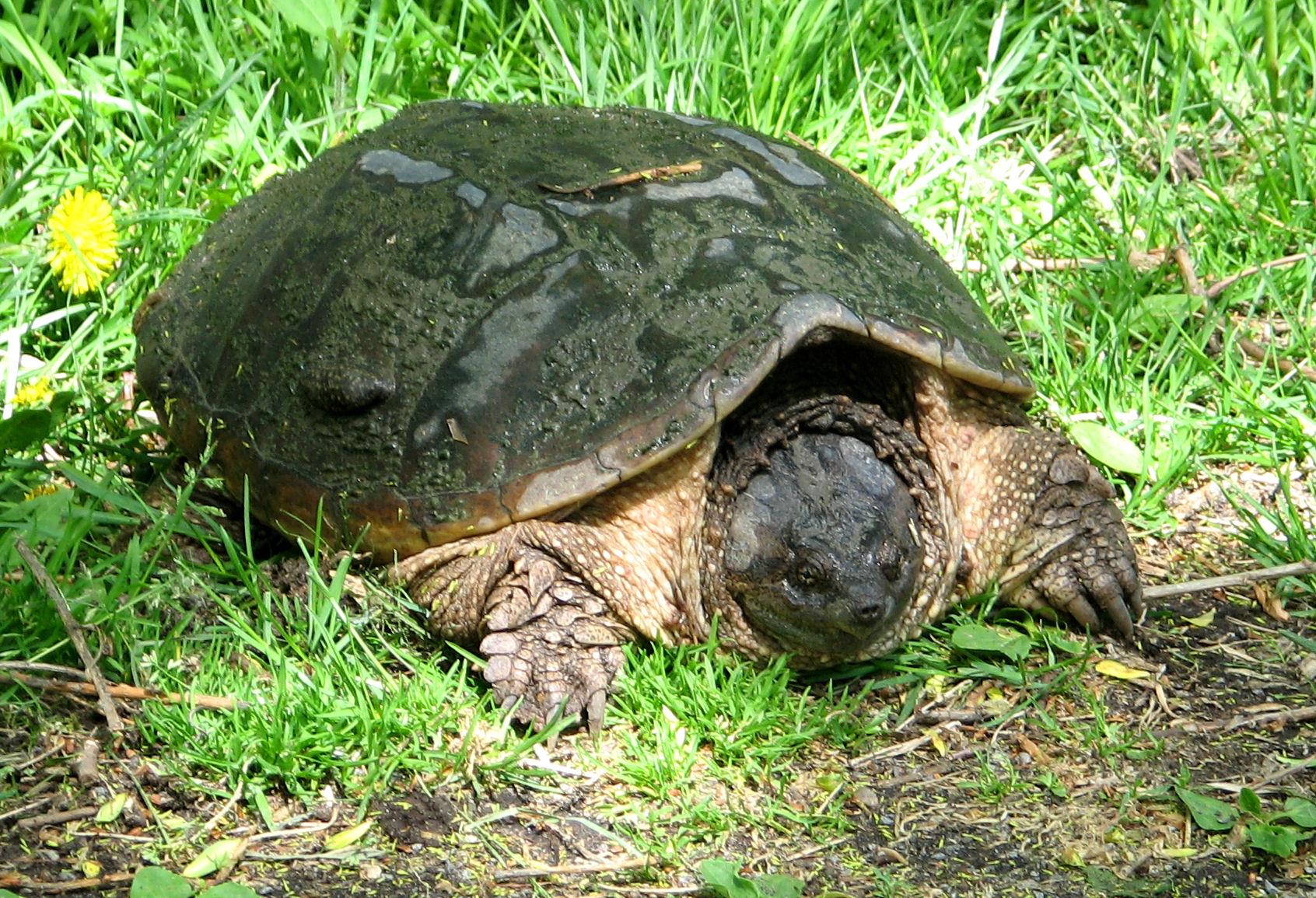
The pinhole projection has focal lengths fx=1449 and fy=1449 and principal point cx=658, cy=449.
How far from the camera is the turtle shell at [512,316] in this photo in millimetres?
2668

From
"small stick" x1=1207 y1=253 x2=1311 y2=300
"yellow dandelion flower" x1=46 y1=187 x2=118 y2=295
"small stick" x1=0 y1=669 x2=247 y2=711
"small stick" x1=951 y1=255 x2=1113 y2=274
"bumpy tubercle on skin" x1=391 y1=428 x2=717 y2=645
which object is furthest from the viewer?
"small stick" x1=951 y1=255 x2=1113 y2=274

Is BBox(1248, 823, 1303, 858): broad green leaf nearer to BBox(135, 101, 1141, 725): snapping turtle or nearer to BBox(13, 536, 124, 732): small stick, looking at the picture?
BBox(135, 101, 1141, 725): snapping turtle

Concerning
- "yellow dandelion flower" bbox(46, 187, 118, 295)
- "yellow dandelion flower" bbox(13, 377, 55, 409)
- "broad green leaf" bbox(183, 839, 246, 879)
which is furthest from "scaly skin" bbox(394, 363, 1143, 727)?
"yellow dandelion flower" bbox(46, 187, 118, 295)

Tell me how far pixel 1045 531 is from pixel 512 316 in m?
1.17

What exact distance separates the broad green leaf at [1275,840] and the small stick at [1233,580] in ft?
2.37

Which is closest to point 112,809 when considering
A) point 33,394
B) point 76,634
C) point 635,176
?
point 76,634

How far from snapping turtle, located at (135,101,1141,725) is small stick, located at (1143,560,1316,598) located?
98 mm

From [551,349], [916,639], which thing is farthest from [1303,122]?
[551,349]

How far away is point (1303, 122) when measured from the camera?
4.14 meters

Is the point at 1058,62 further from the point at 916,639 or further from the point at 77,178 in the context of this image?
the point at 77,178

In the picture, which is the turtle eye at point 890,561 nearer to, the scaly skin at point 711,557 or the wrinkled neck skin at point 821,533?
the wrinkled neck skin at point 821,533

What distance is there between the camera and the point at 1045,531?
2.97 m

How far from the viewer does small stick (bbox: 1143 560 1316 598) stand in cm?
294

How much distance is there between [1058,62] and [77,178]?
2.86m
